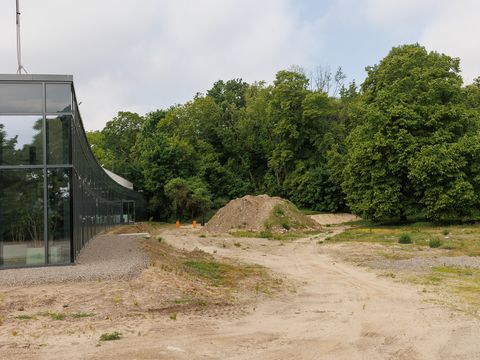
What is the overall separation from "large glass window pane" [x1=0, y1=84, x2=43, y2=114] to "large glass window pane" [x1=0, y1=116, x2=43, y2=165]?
0.24 m

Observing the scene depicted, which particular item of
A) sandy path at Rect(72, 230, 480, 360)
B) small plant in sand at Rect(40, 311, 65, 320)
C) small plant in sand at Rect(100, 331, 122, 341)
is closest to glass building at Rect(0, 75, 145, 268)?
small plant in sand at Rect(40, 311, 65, 320)

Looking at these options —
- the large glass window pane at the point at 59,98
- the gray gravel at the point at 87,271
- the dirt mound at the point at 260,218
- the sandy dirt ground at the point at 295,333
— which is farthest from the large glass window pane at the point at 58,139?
the dirt mound at the point at 260,218

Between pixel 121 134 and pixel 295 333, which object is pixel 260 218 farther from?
pixel 121 134

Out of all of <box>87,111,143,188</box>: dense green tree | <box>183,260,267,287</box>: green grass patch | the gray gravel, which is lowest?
<box>183,260,267,287</box>: green grass patch

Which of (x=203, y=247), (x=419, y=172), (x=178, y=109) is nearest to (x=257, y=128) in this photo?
(x=178, y=109)

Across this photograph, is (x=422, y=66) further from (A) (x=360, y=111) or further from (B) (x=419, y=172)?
(B) (x=419, y=172)

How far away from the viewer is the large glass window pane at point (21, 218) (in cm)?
1616

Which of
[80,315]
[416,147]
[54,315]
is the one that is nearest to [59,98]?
[54,315]

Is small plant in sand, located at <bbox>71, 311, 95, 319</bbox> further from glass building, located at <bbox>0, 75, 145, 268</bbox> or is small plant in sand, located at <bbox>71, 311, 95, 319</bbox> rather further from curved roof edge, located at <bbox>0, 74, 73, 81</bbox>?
curved roof edge, located at <bbox>0, 74, 73, 81</bbox>

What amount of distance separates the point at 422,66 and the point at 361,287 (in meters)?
37.9

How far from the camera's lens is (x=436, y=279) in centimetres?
1647

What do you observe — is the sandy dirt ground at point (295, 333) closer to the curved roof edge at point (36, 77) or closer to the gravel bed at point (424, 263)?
the gravel bed at point (424, 263)

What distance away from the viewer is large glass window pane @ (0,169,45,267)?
53.0ft

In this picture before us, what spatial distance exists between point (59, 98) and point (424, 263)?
14.4 meters
